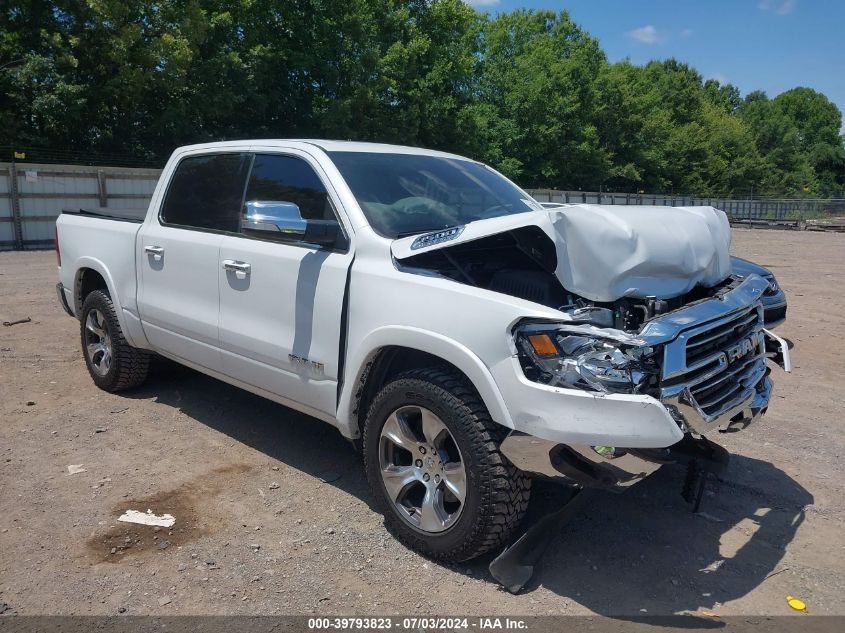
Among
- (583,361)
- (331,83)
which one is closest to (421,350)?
(583,361)

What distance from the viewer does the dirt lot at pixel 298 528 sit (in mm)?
3186

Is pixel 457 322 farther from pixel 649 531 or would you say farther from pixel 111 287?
pixel 111 287

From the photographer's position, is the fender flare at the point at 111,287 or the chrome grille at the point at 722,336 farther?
the fender flare at the point at 111,287

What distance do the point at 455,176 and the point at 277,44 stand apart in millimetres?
27681

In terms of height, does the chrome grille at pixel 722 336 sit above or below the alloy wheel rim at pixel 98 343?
above

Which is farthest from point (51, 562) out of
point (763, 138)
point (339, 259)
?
point (763, 138)

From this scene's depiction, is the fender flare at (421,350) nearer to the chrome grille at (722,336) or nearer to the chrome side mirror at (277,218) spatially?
the chrome side mirror at (277,218)

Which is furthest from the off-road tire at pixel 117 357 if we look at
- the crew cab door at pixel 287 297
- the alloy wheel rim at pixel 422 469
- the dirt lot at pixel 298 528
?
the alloy wheel rim at pixel 422 469

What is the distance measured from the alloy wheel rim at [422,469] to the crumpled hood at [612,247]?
32.6 inches

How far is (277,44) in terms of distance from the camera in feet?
97.3

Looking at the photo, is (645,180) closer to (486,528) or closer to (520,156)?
(520,156)

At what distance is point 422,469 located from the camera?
3.43 meters

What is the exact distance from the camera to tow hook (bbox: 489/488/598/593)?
10.5 ft

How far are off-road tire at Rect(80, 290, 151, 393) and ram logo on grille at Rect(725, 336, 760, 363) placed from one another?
4252mm
